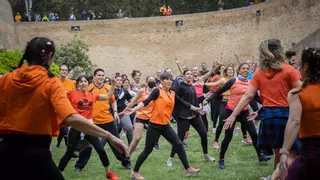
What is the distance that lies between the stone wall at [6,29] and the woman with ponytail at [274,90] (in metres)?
30.7

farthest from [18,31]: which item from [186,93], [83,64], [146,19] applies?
[186,93]

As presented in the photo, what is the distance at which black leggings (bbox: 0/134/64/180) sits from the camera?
350cm

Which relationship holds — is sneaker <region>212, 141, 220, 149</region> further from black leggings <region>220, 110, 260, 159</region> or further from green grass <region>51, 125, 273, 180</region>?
black leggings <region>220, 110, 260, 159</region>

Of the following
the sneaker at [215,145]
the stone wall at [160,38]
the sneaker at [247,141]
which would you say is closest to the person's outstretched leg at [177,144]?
the sneaker at [215,145]

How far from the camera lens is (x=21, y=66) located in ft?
12.4

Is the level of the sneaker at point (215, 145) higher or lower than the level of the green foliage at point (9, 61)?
lower

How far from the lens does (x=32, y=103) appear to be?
11.8 feet

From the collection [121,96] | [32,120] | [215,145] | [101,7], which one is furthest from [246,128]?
[101,7]

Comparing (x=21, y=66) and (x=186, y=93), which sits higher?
(x=21, y=66)

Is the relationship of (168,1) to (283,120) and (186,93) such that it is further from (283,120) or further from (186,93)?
(283,120)

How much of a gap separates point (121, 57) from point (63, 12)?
37.5 ft

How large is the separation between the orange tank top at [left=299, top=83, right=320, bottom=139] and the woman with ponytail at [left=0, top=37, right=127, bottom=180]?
1717 mm

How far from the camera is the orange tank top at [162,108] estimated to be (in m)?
7.88

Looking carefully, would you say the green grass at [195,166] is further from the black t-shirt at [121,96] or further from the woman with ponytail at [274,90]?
the woman with ponytail at [274,90]
